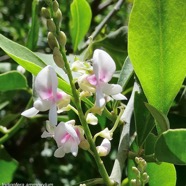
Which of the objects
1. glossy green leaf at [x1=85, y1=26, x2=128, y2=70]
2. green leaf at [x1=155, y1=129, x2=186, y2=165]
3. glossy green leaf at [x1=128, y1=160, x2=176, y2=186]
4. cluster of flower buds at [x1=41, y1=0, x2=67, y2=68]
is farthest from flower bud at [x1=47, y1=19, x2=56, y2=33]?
glossy green leaf at [x1=85, y1=26, x2=128, y2=70]

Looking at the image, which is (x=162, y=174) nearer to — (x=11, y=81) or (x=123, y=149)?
(x=123, y=149)

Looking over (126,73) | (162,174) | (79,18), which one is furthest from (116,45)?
(162,174)

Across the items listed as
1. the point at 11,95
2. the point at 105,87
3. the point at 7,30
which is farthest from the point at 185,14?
the point at 7,30

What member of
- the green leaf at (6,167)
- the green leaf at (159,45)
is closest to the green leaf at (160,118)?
the green leaf at (159,45)

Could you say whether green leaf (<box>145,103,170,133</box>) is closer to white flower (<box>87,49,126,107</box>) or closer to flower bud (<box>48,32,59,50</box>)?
white flower (<box>87,49,126,107</box>)

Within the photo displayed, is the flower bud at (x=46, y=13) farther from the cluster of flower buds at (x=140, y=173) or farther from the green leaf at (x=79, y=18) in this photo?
the green leaf at (x=79, y=18)
